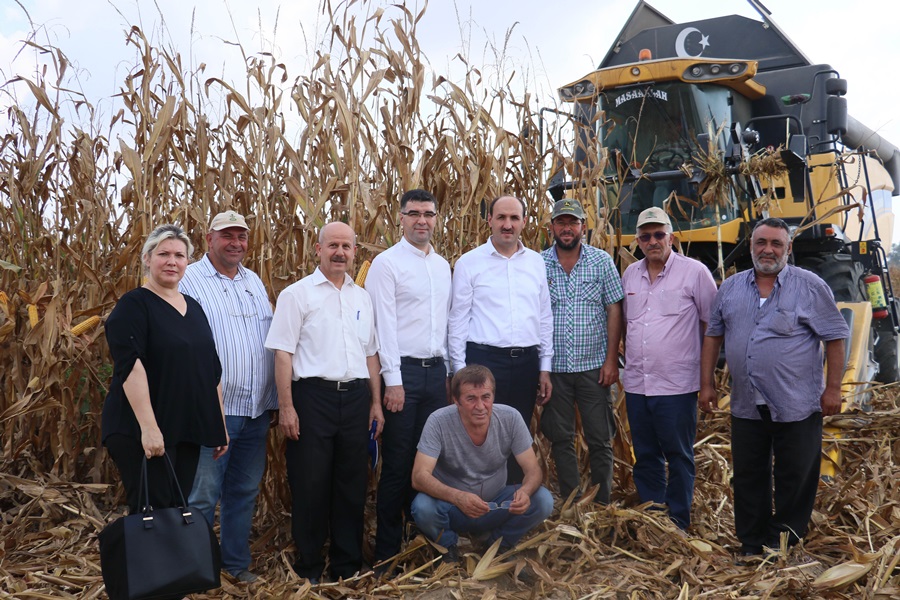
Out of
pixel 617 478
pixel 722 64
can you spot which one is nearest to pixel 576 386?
pixel 617 478

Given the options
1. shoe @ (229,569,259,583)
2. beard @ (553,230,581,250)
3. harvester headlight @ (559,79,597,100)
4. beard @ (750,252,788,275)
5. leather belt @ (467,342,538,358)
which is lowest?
shoe @ (229,569,259,583)

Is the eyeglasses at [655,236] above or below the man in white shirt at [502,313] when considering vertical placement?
above

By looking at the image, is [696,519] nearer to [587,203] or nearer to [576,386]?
[576,386]

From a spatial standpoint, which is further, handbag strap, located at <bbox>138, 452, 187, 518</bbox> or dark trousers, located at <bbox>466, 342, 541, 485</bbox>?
dark trousers, located at <bbox>466, 342, 541, 485</bbox>

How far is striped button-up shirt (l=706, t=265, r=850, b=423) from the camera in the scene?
12.4 feet

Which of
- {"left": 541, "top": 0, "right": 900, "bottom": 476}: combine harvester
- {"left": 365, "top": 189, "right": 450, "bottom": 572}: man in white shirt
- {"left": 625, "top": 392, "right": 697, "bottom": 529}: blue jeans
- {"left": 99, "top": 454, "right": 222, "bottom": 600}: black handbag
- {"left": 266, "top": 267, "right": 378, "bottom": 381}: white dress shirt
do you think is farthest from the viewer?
{"left": 541, "top": 0, "right": 900, "bottom": 476}: combine harvester

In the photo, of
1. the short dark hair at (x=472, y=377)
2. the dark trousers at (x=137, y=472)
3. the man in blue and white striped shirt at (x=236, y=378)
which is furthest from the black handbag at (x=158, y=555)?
the short dark hair at (x=472, y=377)

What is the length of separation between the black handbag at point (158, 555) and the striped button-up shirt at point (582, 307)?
195 centimetres

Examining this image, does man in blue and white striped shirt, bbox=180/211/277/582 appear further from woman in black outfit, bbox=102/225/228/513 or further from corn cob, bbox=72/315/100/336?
corn cob, bbox=72/315/100/336

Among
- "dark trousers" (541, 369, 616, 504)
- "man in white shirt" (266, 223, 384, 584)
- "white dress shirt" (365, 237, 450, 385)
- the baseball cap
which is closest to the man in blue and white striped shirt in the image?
"man in white shirt" (266, 223, 384, 584)

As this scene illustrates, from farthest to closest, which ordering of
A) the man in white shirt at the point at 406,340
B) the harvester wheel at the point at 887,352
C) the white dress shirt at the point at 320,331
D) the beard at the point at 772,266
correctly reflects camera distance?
the harvester wheel at the point at 887,352 → the beard at the point at 772,266 → the man in white shirt at the point at 406,340 → the white dress shirt at the point at 320,331

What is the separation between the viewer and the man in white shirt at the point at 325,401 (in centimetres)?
350

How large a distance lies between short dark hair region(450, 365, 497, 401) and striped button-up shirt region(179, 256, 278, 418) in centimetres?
83

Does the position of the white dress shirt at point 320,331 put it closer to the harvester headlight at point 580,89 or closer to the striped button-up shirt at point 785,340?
the striped button-up shirt at point 785,340
